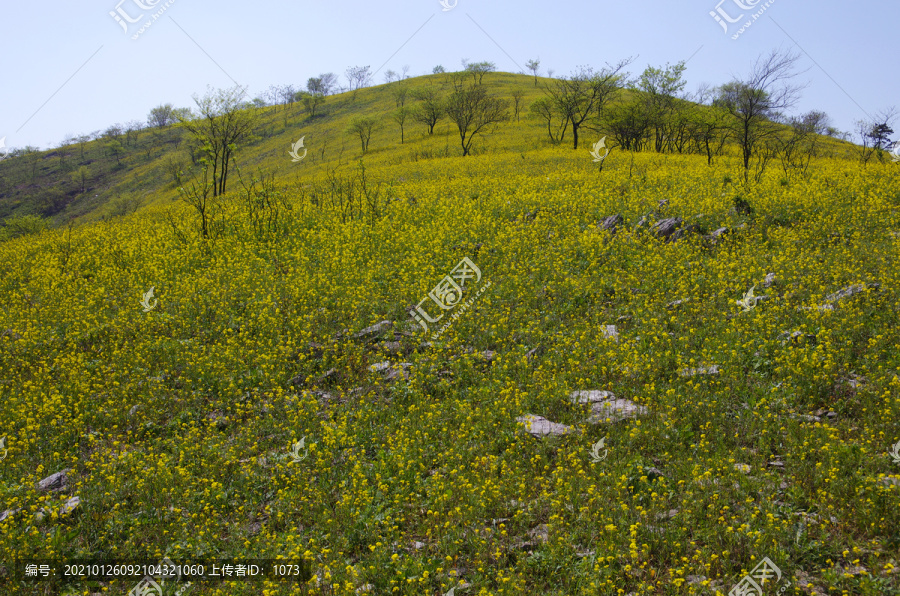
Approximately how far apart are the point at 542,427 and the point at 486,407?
37.0 inches

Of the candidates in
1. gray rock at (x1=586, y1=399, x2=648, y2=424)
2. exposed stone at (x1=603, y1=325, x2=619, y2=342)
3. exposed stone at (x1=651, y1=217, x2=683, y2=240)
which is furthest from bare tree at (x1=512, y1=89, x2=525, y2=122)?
gray rock at (x1=586, y1=399, x2=648, y2=424)

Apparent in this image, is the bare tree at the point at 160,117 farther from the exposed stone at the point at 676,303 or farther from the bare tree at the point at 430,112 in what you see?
the exposed stone at the point at 676,303

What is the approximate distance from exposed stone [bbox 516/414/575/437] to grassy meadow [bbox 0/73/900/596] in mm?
117

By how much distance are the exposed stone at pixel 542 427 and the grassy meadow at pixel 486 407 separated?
4.6 inches

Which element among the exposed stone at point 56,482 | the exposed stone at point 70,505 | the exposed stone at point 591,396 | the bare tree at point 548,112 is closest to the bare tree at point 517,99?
the bare tree at point 548,112

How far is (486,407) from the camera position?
7492 millimetres

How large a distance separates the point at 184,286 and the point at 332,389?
687cm

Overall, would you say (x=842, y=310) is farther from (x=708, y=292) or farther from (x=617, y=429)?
(x=617, y=429)

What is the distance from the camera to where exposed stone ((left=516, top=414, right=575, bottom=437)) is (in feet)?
22.2

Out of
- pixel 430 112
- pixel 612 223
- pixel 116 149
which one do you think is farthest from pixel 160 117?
pixel 612 223

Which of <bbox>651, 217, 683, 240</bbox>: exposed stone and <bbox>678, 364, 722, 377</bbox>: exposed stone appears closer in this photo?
<bbox>678, 364, 722, 377</bbox>: exposed stone

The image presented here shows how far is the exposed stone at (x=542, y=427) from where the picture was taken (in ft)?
22.2

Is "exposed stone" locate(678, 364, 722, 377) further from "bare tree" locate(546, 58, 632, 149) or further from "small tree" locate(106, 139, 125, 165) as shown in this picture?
"small tree" locate(106, 139, 125, 165)

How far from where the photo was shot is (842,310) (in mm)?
8367
